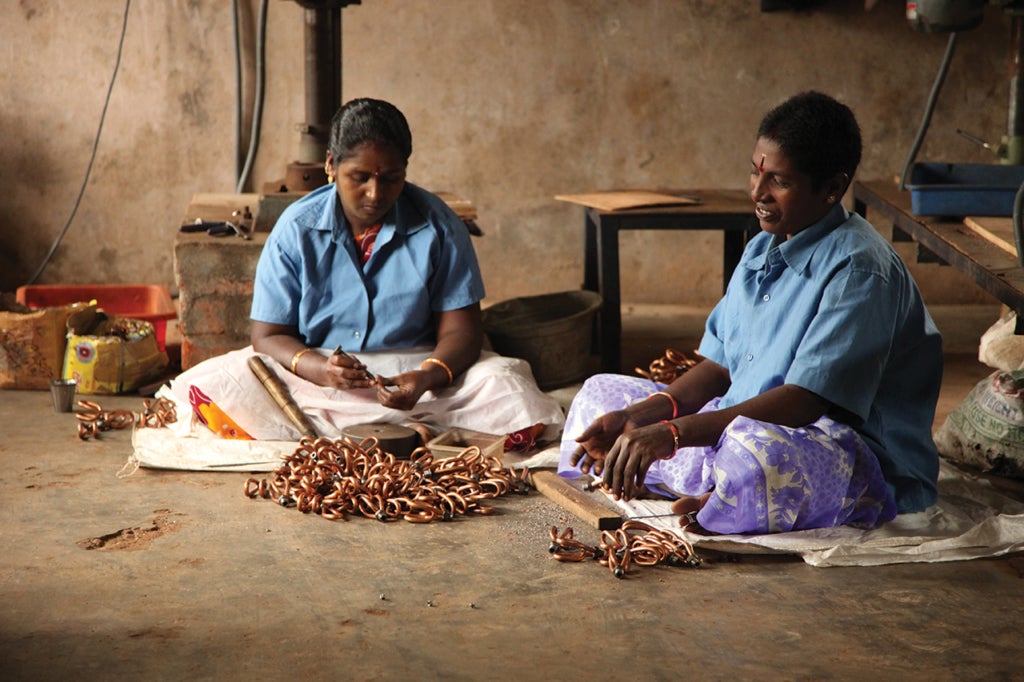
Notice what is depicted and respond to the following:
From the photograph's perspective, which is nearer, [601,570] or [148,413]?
[601,570]

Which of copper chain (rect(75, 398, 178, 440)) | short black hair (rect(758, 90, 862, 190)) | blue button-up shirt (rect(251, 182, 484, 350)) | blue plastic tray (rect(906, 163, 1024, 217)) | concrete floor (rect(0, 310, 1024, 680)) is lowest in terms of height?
concrete floor (rect(0, 310, 1024, 680))

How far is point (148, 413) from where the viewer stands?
4.38 meters

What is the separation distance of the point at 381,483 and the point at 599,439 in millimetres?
811

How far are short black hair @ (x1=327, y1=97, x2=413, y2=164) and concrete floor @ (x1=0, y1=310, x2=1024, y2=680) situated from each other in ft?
4.04

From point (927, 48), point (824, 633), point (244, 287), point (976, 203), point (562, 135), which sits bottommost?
point (824, 633)

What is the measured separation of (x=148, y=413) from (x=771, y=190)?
96.1 inches

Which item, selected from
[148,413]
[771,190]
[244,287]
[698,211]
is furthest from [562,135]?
[771,190]

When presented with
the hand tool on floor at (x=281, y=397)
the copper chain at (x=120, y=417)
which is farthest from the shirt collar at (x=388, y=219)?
the copper chain at (x=120, y=417)

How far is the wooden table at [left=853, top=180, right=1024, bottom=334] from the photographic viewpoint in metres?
3.56

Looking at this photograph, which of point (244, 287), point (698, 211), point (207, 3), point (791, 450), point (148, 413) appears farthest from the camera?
point (207, 3)

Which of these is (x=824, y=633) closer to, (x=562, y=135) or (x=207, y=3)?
(x=562, y=135)

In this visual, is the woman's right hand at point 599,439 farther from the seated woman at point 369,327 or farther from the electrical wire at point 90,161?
the electrical wire at point 90,161

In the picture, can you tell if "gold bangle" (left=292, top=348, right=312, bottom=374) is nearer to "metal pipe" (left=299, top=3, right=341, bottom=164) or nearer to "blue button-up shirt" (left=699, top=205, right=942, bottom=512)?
"blue button-up shirt" (left=699, top=205, right=942, bottom=512)

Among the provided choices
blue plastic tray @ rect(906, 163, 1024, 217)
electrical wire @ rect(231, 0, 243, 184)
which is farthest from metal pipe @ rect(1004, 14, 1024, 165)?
electrical wire @ rect(231, 0, 243, 184)
